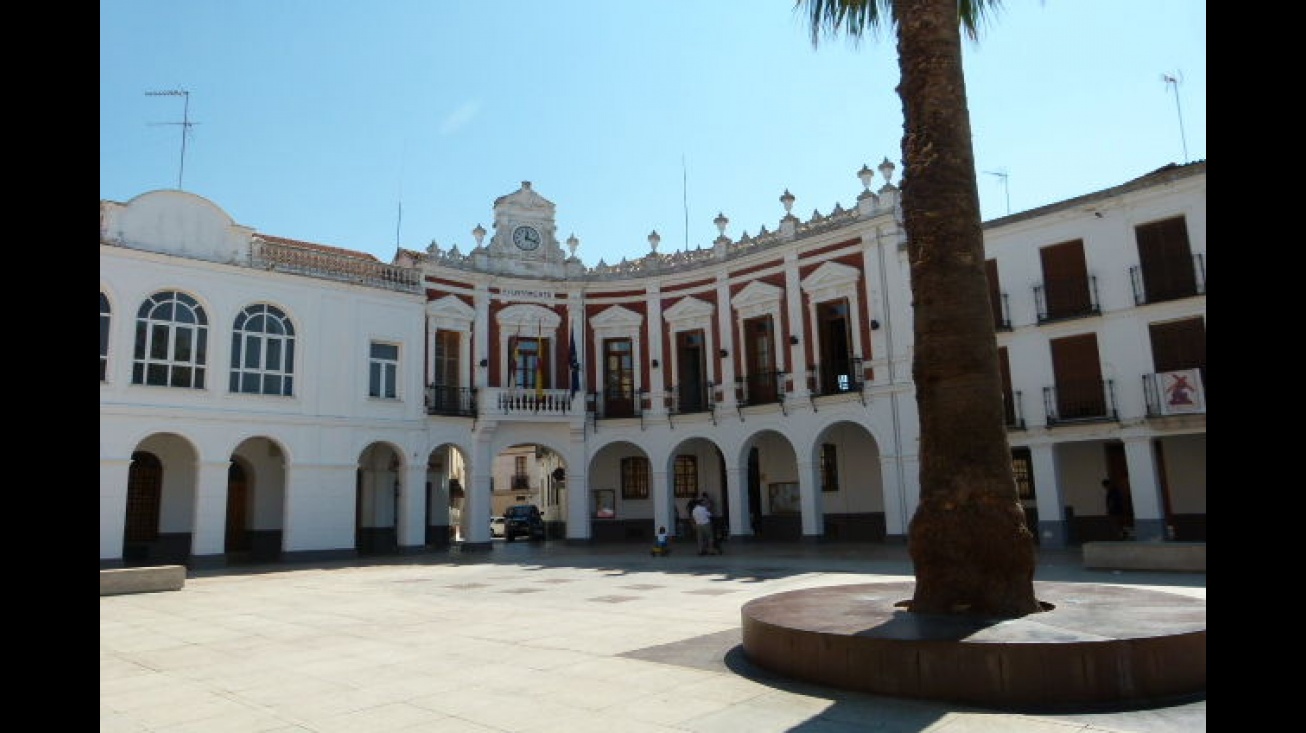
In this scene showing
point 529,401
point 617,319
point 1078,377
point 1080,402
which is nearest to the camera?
point 1080,402

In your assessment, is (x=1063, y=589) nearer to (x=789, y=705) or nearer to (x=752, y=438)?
(x=789, y=705)

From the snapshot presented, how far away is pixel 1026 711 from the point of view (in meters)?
5.75

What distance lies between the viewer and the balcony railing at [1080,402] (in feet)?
69.0

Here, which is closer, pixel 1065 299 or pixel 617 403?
pixel 1065 299

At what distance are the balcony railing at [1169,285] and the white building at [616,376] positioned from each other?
2.5 inches

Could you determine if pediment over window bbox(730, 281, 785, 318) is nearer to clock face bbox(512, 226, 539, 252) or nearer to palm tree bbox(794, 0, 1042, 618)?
clock face bbox(512, 226, 539, 252)

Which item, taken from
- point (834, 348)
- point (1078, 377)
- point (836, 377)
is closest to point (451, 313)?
→ point (834, 348)

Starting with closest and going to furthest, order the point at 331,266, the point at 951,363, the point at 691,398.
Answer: the point at 951,363 → the point at 331,266 → the point at 691,398

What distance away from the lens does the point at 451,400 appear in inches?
1069

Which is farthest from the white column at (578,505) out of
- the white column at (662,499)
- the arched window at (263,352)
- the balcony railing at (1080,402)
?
the balcony railing at (1080,402)

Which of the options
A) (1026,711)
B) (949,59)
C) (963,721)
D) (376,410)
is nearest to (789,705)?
(963,721)

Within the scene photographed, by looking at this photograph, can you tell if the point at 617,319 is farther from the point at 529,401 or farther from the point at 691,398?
the point at 529,401

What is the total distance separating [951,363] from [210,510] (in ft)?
68.1
